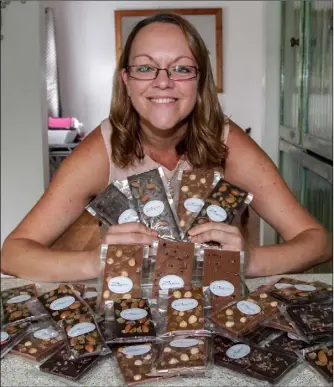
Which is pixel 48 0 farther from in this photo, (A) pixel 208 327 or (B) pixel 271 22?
(A) pixel 208 327

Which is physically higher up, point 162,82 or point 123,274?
point 162,82

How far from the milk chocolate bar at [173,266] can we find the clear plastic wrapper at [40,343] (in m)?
0.10

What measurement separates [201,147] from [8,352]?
359mm

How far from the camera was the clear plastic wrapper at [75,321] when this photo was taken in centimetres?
49

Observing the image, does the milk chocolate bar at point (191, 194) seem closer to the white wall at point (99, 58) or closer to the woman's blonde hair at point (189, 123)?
the woman's blonde hair at point (189, 123)

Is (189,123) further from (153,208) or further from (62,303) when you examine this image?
(62,303)

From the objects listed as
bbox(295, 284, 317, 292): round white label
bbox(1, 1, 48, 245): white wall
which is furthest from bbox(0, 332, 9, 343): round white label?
bbox(1, 1, 48, 245): white wall

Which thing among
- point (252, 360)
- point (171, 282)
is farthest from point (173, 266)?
point (252, 360)

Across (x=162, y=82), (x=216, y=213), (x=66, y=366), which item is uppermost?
(x=162, y=82)

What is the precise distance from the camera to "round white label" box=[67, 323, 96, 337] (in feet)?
1.65

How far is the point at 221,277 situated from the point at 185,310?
55 millimetres

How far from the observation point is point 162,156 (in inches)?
27.9

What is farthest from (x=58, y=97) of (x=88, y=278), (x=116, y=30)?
(x=88, y=278)

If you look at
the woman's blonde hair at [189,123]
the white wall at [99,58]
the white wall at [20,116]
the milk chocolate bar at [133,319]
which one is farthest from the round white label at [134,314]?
the white wall at [20,116]
